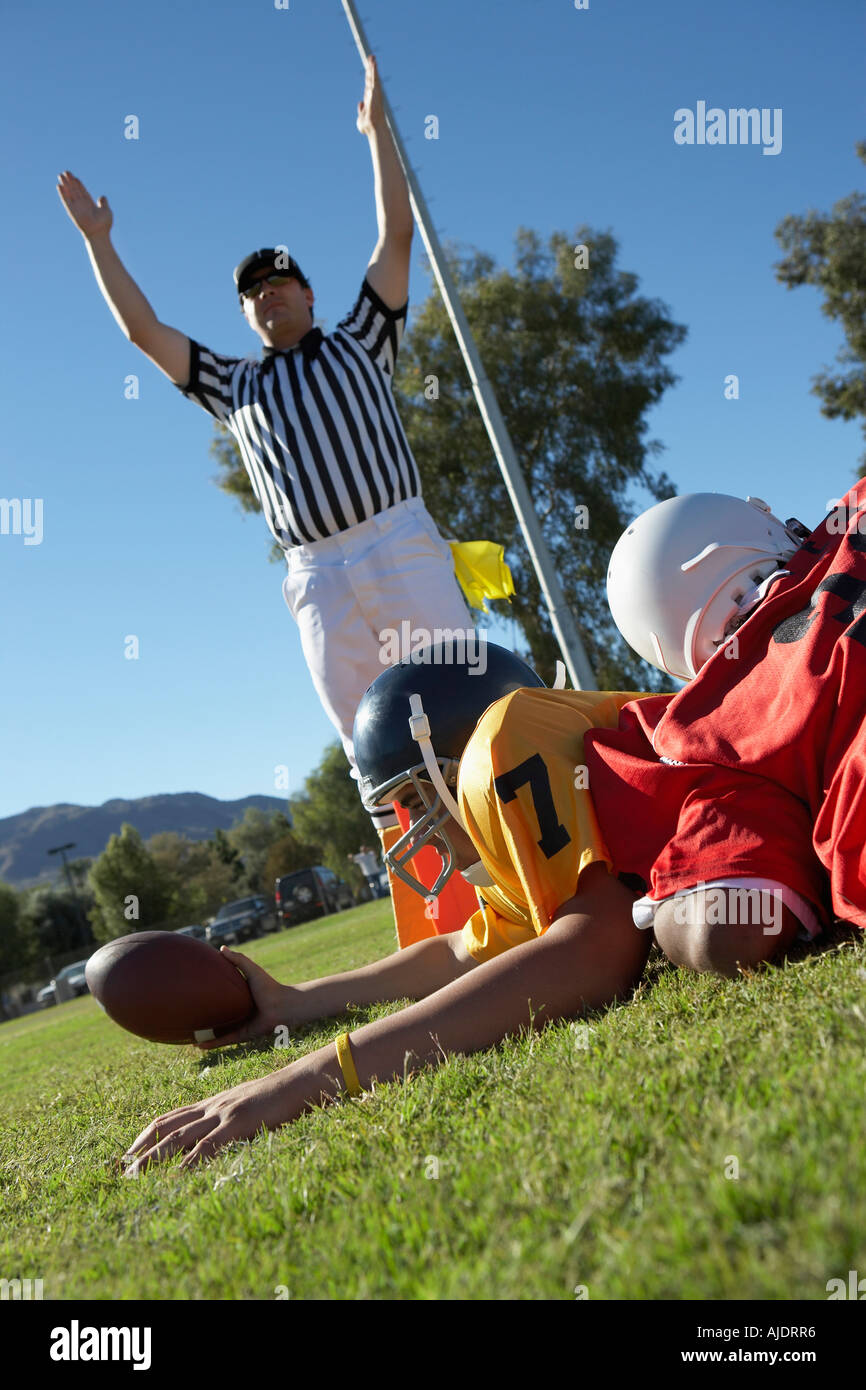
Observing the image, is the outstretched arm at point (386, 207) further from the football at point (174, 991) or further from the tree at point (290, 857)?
the tree at point (290, 857)

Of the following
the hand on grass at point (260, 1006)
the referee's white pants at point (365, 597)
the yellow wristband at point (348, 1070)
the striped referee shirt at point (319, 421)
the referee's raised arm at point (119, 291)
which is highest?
the referee's raised arm at point (119, 291)

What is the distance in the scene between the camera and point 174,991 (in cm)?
408

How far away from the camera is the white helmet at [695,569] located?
2713 mm

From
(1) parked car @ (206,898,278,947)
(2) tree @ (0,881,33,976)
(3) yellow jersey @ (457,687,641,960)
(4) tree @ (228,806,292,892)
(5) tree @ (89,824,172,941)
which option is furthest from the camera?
(4) tree @ (228,806,292,892)

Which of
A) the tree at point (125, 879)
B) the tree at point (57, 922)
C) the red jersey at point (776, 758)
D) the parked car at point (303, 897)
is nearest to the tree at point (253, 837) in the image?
the tree at point (57, 922)

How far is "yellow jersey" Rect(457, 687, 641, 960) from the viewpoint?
8.80ft

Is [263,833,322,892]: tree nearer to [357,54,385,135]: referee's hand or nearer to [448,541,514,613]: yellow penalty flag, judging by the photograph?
[448,541,514,613]: yellow penalty flag

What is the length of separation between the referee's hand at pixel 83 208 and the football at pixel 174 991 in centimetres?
310

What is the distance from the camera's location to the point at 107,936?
62.2 metres

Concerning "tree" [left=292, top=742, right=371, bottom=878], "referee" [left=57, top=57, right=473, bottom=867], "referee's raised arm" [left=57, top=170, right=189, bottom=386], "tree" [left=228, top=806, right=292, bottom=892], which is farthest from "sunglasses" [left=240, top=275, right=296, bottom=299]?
"tree" [left=228, top=806, right=292, bottom=892]

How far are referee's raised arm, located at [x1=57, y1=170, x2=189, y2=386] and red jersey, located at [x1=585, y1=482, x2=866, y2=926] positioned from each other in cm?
316

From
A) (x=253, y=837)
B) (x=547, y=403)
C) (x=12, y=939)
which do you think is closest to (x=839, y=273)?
(x=547, y=403)

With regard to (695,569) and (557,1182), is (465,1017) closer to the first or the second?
(557,1182)
